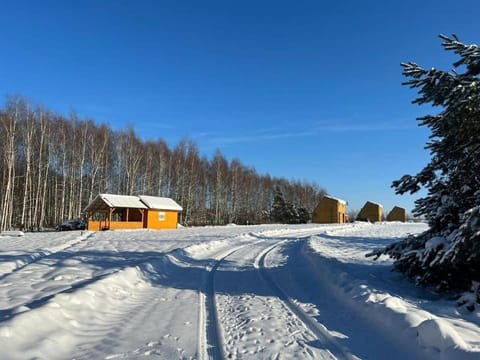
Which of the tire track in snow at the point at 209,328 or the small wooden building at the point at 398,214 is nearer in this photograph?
the tire track in snow at the point at 209,328

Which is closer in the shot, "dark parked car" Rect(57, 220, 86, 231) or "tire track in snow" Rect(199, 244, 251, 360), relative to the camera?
"tire track in snow" Rect(199, 244, 251, 360)

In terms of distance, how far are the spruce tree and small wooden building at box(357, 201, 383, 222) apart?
223ft

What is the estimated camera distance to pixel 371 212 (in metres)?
74.8

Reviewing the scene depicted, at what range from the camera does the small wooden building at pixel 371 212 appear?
73.8 meters

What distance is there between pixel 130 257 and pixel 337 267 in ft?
25.1

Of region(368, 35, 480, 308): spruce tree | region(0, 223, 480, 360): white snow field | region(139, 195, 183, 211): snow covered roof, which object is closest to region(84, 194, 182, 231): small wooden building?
region(139, 195, 183, 211): snow covered roof

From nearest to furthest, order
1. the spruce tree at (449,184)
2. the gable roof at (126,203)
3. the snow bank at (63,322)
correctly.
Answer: the snow bank at (63,322) → the spruce tree at (449,184) → the gable roof at (126,203)

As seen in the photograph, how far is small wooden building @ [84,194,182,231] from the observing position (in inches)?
1379

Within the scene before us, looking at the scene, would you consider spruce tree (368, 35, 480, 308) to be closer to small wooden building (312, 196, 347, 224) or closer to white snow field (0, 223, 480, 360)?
white snow field (0, 223, 480, 360)

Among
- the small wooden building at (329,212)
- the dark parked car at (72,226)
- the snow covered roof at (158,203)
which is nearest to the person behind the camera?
the dark parked car at (72,226)

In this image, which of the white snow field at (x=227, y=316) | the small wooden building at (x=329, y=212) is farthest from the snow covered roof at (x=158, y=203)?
the small wooden building at (x=329, y=212)

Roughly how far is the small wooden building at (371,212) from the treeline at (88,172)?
2189 cm

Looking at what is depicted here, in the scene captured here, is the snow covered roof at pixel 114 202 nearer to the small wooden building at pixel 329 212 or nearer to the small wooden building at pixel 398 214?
the small wooden building at pixel 329 212

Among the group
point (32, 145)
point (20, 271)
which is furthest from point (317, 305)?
point (32, 145)
